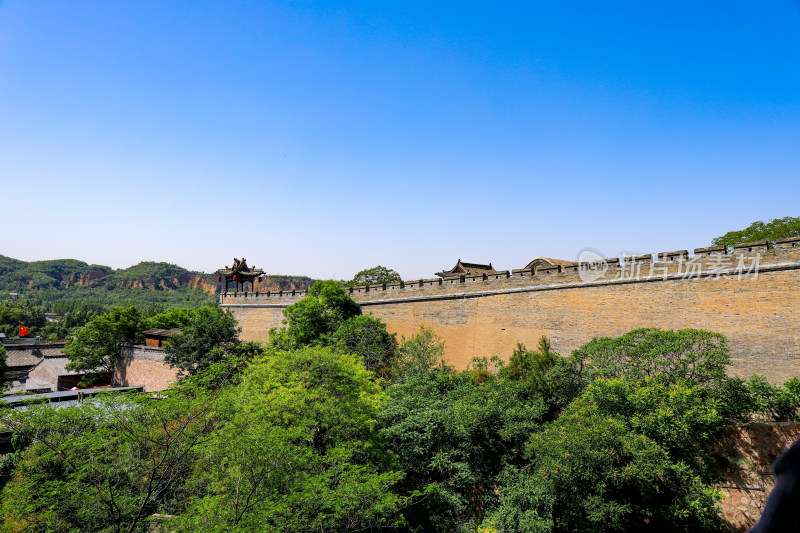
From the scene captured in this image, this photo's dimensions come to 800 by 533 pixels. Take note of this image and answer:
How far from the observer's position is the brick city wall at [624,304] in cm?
1154

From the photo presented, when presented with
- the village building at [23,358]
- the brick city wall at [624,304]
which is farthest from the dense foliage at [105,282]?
the brick city wall at [624,304]

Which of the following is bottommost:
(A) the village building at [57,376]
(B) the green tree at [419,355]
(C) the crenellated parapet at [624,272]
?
(A) the village building at [57,376]

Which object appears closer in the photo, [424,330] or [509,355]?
[509,355]

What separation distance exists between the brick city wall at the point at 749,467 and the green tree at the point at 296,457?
7.38 metres

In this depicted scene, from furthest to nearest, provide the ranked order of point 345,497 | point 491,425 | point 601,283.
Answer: point 601,283
point 491,425
point 345,497

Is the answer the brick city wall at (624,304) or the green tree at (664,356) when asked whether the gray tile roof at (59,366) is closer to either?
the brick city wall at (624,304)

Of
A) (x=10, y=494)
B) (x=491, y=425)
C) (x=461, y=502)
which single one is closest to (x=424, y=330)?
(x=491, y=425)

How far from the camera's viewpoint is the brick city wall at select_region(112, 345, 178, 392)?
23688 mm

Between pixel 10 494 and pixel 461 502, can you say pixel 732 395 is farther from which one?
pixel 10 494

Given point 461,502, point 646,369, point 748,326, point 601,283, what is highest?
point 601,283

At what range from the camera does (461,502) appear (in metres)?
11.5

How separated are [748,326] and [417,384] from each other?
9.48 meters

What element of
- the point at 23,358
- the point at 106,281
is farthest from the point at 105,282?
the point at 23,358

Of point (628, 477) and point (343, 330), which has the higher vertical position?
point (343, 330)
